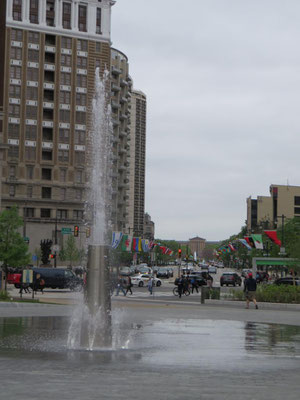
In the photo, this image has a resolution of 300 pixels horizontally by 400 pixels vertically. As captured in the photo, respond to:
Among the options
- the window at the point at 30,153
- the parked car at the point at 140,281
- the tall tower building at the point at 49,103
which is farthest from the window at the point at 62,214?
the parked car at the point at 140,281

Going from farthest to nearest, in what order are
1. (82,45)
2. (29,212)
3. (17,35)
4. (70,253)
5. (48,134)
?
(82,45) < (48,134) < (17,35) < (29,212) < (70,253)

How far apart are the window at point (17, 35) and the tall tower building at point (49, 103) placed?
15 cm

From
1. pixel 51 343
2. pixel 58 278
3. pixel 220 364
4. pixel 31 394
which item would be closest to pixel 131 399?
pixel 31 394

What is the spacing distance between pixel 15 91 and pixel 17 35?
852 cm

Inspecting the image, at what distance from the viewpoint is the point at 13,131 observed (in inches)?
4075

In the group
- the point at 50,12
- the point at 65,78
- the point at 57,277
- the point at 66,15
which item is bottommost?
the point at 57,277

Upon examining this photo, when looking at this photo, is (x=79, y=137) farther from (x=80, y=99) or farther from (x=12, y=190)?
(x=12, y=190)

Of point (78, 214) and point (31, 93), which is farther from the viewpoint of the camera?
point (78, 214)

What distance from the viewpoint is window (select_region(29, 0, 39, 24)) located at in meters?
106

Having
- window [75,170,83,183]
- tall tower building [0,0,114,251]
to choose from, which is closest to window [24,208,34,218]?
tall tower building [0,0,114,251]

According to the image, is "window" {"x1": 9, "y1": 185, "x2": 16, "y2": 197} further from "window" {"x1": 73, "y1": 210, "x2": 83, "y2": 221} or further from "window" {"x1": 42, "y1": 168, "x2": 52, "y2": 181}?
"window" {"x1": 73, "y1": 210, "x2": 83, "y2": 221}

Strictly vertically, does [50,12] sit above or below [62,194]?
above

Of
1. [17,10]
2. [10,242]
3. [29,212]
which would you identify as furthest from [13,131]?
[10,242]

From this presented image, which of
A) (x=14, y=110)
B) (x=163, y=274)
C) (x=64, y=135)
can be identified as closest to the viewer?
(x=14, y=110)
